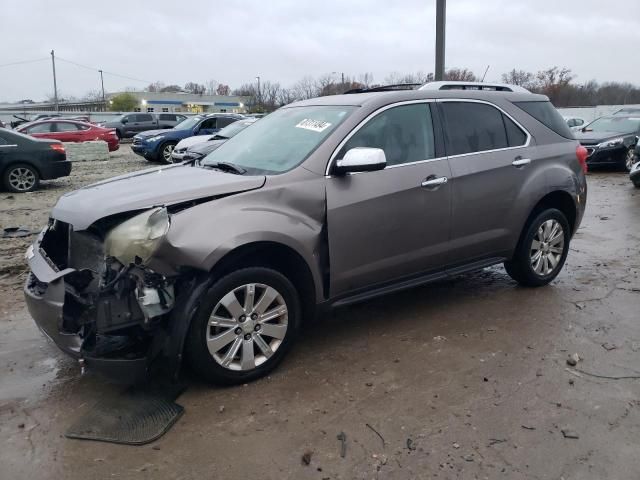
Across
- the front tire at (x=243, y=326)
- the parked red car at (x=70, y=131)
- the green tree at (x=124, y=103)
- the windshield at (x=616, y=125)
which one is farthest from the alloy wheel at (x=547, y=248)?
the green tree at (x=124, y=103)

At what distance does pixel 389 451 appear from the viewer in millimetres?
2713

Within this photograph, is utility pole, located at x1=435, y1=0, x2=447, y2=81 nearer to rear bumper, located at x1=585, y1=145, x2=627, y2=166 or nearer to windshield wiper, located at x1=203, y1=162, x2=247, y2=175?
windshield wiper, located at x1=203, y1=162, x2=247, y2=175

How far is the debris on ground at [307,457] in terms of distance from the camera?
2646mm

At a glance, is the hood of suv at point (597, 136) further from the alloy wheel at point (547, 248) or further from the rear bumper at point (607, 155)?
the alloy wheel at point (547, 248)

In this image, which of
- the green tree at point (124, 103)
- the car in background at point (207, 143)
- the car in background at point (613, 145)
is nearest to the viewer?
the car in background at point (207, 143)

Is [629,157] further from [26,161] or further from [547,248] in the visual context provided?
[26,161]

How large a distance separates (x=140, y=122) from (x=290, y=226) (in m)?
29.3

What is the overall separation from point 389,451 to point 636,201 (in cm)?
921

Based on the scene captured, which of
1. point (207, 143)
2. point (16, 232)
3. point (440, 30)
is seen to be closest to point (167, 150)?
point (207, 143)

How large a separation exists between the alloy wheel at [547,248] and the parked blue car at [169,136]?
13.8 metres

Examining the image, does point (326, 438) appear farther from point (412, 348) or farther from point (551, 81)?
point (551, 81)

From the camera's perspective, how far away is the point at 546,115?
4.96m

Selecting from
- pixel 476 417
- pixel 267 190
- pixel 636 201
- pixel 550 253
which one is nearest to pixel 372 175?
pixel 267 190

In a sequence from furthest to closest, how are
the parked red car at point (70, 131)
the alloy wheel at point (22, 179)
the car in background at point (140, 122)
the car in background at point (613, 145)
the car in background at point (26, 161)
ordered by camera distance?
the car in background at point (140, 122) < the parked red car at point (70, 131) < the car in background at point (613, 145) < the alloy wheel at point (22, 179) < the car in background at point (26, 161)
